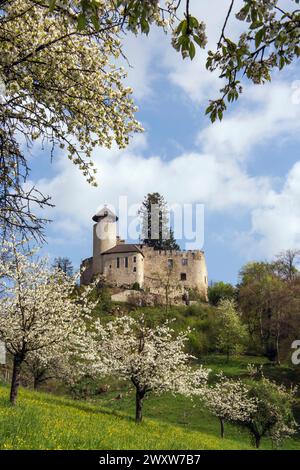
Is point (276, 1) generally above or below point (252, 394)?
above

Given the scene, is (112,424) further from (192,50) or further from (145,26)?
(145,26)

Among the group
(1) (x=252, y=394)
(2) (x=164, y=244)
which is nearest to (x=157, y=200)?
(2) (x=164, y=244)

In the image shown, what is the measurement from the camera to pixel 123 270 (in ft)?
318

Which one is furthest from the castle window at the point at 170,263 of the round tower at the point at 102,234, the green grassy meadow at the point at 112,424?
the green grassy meadow at the point at 112,424

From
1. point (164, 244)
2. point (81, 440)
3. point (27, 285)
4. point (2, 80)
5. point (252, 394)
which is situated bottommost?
point (252, 394)

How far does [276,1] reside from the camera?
5281 millimetres

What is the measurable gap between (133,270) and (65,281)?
2743 inches

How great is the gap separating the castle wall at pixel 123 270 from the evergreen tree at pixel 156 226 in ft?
46.3

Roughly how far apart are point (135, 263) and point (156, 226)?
17.1 meters

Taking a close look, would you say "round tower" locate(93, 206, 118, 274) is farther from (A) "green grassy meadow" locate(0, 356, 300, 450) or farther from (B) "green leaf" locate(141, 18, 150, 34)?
(B) "green leaf" locate(141, 18, 150, 34)

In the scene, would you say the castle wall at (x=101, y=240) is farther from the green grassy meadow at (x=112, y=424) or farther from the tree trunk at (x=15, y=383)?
the tree trunk at (x=15, y=383)

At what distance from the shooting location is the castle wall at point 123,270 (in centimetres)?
9644

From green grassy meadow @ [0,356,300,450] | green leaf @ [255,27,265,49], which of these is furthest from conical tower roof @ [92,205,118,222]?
green leaf @ [255,27,265,49]
